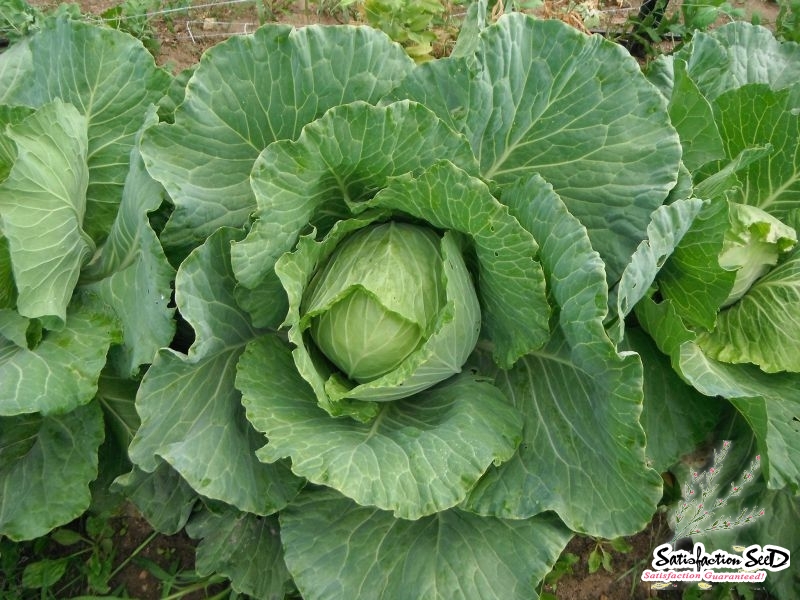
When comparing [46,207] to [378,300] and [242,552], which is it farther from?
[242,552]

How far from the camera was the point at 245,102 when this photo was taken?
1999 mm

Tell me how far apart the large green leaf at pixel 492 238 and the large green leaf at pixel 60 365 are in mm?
1019

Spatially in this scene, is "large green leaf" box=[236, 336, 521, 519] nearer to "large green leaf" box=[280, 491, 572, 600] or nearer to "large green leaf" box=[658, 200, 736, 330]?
"large green leaf" box=[280, 491, 572, 600]

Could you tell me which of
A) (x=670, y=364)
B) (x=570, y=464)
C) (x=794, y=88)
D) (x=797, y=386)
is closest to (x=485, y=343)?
(x=570, y=464)

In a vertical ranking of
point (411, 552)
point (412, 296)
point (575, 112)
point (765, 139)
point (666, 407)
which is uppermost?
point (575, 112)

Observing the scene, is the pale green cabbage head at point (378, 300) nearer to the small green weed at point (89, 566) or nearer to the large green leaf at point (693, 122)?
the large green leaf at point (693, 122)

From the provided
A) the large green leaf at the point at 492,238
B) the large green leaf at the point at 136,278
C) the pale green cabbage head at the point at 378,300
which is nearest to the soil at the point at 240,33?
the large green leaf at the point at 136,278

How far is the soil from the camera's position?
2.71m

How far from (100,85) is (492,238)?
1574 millimetres

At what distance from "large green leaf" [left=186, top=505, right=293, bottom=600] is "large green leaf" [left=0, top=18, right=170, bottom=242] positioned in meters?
1.18

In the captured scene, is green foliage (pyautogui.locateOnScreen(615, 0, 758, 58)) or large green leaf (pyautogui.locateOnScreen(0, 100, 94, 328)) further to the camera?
green foliage (pyautogui.locateOnScreen(615, 0, 758, 58))

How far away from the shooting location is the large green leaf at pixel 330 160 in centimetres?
175

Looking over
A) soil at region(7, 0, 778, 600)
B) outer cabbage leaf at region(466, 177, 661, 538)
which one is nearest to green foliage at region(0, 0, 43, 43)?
soil at region(7, 0, 778, 600)

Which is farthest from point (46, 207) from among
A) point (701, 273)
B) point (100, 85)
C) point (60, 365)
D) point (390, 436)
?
point (701, 273)
